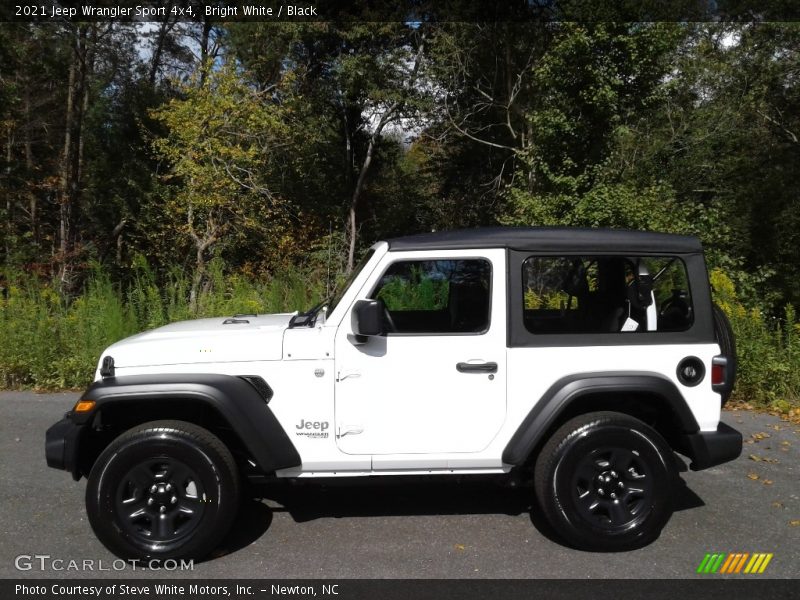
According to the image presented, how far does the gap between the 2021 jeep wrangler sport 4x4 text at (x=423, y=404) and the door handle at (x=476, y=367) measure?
0.04 ft

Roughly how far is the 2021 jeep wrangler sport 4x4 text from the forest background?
7200 mm

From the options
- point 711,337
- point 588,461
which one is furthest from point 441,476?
point 711,337

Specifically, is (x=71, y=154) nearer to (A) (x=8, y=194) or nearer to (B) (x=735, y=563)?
(A) (x=8, y=194)

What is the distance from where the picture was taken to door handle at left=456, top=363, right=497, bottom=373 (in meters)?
3.75

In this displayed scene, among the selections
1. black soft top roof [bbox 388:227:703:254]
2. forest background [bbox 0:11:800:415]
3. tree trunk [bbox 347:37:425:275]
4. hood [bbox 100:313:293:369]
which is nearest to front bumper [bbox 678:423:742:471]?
black soft top roof [bbox 388:227:703:254]

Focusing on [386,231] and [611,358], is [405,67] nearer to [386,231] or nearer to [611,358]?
[386,231]

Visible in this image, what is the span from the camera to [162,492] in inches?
142

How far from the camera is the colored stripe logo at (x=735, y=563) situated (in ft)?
11.9

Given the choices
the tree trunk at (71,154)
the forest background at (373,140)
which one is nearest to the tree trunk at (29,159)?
the forest background at (373,140)

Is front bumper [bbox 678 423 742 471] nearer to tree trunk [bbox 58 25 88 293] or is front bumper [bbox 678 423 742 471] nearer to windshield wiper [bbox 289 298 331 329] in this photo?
windshield wiper [bbox 289 298 331 329]

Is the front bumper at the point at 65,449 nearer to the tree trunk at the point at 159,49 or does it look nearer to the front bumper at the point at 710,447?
the front bumper at the point at 710,447

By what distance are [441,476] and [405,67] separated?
1893 centimetres

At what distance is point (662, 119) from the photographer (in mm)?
19031

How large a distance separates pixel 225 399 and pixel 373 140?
21269 mm
